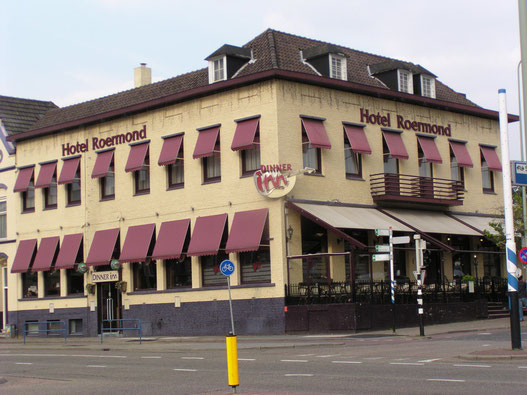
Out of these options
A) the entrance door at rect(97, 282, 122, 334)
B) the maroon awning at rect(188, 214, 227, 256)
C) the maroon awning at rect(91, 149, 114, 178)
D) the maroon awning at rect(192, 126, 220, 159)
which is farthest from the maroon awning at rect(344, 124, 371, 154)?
the entrance door at rect(97, 282, 122, 334)

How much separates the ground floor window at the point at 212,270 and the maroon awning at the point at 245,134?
167 inches

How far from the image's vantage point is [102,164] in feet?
125

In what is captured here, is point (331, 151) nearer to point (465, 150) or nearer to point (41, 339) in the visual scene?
point (465, 150)

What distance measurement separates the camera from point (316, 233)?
32500mm

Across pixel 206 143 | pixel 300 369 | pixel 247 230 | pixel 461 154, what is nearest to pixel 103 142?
pixel 206 143

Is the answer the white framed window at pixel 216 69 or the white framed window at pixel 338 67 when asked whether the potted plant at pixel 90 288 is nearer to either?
the white framed window at pixel 216 69

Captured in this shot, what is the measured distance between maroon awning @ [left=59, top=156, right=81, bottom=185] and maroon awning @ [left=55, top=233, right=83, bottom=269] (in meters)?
2.47

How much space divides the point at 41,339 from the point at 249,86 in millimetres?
14908

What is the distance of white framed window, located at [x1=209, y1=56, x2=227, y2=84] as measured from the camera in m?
34.2

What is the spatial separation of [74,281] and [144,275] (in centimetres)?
457

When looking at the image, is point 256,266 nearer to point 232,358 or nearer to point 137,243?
point 137,243

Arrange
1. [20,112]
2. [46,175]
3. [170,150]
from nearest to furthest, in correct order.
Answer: [170,150] < [46,175] < [20,112]

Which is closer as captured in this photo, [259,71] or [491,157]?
[259,71]

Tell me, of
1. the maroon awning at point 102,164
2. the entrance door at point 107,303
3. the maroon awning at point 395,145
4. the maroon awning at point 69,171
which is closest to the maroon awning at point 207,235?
the maroon awning at point 102,164
